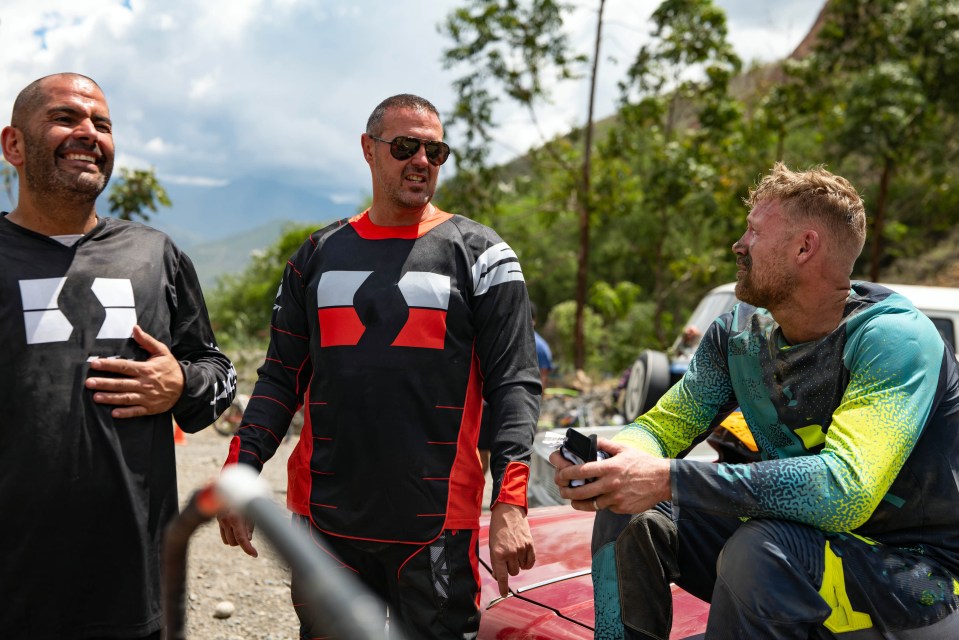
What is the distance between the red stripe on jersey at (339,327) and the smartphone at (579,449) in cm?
72

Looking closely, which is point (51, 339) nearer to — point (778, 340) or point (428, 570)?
point (428, 570)

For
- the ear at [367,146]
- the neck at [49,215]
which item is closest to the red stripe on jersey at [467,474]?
the ear at [367,146]

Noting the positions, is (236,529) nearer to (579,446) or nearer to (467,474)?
(467,474)

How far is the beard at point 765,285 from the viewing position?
7.36ft

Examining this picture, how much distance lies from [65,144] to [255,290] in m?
34.5

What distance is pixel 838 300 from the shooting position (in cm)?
222

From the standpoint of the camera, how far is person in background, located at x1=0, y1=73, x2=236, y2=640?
217 centimetres

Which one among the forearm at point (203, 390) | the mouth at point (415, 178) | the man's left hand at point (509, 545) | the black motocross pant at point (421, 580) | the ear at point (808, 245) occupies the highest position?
the mouth at point (415, 178)

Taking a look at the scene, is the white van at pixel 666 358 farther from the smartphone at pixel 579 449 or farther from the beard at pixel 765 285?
the smartphone at pixel 579 449

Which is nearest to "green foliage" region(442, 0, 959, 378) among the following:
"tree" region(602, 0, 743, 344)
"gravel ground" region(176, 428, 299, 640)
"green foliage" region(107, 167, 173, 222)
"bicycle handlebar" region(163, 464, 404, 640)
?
"tree" region(602, 0, 743, 344)

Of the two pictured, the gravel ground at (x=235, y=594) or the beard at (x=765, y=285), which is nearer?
the beard at (x=765, y=285)

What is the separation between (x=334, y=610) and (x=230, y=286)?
152ft

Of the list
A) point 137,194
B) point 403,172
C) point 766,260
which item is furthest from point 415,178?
point 137,194

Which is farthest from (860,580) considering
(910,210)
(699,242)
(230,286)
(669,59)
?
(230,286)
